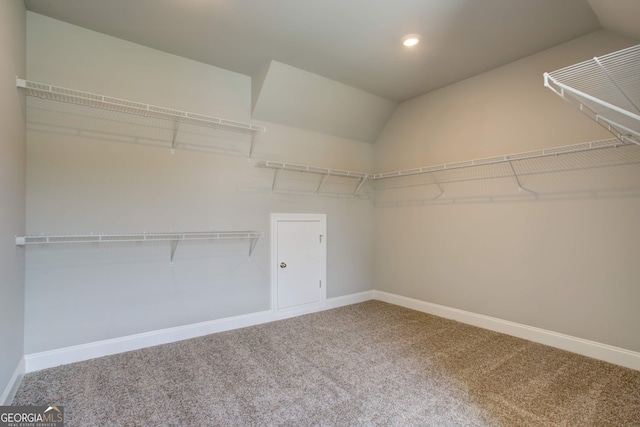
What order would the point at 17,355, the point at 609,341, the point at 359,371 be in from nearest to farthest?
1. the point at 17,355
2. the point at 359,371
3. the point at 609,341

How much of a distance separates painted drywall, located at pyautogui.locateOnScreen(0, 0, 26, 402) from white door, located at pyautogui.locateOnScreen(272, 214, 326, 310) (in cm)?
229

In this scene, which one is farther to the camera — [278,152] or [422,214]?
[422,214]

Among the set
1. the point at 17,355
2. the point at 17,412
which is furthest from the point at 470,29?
the point at 17,355

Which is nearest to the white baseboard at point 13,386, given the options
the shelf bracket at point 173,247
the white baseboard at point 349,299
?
the shelf bracket at point 173,247

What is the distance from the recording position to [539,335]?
121 inches

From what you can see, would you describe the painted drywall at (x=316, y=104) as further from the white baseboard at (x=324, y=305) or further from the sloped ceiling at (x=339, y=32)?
the white baseboard at (x=324, y=305)

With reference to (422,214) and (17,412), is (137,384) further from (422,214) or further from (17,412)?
(422,214)

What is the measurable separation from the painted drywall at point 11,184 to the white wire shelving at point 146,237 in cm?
14

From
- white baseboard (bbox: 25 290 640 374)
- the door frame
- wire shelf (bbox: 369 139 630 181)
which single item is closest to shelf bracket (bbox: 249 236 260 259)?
the door frame

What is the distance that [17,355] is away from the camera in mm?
2246

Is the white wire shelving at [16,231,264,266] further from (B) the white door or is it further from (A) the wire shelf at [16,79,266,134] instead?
(A) the wire shelf at [16,79,266,134]

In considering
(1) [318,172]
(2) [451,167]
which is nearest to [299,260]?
(1) [318,172]

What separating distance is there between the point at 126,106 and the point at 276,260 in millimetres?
2257

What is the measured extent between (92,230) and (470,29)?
386cm
